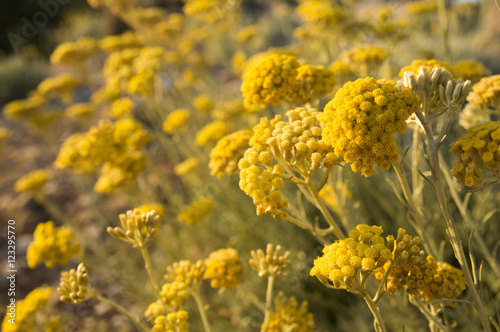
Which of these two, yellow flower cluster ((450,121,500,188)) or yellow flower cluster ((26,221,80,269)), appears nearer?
yellow flower cluster ((450,121,500,188))

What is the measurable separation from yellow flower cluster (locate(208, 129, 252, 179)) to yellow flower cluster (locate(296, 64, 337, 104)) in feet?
1.30

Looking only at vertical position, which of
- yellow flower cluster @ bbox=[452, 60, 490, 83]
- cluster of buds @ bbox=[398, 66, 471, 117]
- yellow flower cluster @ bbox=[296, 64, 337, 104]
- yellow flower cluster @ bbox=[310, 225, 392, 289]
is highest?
cluster of buds @ bbox=[398, 66, 471, 117]

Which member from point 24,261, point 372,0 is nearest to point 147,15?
point 24,261

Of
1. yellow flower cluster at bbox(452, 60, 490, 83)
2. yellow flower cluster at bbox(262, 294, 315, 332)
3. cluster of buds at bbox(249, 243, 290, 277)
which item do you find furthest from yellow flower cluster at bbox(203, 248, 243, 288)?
yellow flower cluster at bbox(452, 60, 490, 83)

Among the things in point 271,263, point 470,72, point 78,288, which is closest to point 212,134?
point 271,263

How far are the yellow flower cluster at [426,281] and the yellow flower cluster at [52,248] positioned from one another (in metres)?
2.35

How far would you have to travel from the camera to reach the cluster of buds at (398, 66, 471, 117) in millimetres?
1224

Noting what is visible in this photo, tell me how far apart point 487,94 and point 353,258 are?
1.24m

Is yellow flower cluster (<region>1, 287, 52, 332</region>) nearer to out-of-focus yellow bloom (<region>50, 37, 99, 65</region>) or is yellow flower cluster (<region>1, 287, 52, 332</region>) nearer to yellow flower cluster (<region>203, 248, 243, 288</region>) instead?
yellow flower cluster (<region>203, 248, 243, 288</region>)

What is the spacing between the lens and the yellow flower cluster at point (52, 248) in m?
2.66

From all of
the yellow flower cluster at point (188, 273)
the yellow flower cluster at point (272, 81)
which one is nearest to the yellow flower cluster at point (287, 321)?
the yellow flower cluster at point (188, 273)

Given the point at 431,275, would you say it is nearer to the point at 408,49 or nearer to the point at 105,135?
the point at 105,135

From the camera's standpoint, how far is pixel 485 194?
128 inches

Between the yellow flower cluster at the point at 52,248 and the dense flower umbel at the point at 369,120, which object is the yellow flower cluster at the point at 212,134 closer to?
the yellow flower cluster at the point at 52,248
